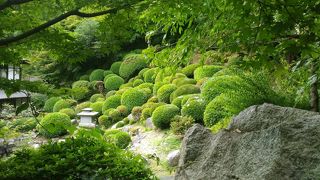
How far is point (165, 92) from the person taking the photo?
1218 cm

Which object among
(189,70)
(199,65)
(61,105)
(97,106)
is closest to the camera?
(199,65)

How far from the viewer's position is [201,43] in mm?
3410

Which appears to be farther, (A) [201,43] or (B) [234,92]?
(B) [234,92]

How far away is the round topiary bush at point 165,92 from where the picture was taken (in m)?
12.2

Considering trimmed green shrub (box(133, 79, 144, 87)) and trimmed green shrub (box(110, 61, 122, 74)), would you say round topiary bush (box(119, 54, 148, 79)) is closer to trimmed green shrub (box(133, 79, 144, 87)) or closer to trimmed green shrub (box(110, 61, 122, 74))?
trimmed green shrub (box(110, 61, 122, 74))

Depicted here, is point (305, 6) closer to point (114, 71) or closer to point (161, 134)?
point (161, 134)

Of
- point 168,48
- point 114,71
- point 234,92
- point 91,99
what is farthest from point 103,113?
point 168,48

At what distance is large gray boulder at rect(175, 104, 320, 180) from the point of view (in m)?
3.13

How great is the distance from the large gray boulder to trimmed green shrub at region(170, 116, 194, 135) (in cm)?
533

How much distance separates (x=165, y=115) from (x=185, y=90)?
4.94 feet

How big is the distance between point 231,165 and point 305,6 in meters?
1.69

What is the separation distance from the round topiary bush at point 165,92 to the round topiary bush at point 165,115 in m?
1.58

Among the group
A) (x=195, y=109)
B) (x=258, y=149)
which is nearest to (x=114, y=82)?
(x=195, y=109)

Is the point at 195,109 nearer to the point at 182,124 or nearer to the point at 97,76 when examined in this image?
the point at 182,124
